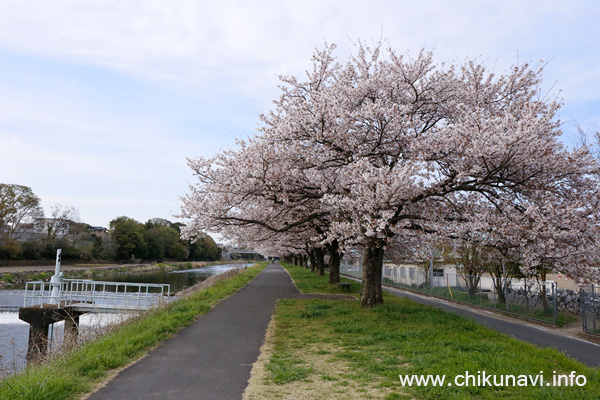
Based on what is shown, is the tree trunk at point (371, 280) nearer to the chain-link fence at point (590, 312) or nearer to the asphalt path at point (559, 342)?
the asphalt path at point (559, 342)

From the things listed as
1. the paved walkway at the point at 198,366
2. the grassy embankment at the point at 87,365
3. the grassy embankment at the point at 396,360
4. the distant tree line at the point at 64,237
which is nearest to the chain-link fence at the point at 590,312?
the grassy embankment at the point at 396,360

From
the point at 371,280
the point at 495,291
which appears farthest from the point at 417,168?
the point at 495,291

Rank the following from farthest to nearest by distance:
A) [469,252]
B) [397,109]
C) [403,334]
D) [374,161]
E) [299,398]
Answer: [469,252] → [374,161] → [397,109] → [403,334] → [299,398]

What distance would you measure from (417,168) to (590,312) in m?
8.30

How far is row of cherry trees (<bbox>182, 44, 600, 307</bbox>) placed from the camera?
9945 mm

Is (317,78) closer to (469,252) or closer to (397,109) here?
(397,109)

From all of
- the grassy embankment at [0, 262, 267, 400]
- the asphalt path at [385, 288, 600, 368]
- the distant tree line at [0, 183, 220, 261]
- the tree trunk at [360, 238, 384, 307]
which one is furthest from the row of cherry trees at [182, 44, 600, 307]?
the distant tree line at [0, 183, 220, 261]

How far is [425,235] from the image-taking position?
11891 millimetres

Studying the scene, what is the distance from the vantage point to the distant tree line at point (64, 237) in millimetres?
55719

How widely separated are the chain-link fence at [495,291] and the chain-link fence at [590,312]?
1.18 metres

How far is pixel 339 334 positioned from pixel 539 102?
28.4 ft

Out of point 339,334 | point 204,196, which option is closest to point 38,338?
point 204,196

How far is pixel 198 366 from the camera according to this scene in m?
6.88

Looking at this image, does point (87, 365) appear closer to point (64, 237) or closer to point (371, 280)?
point (371, 280)
